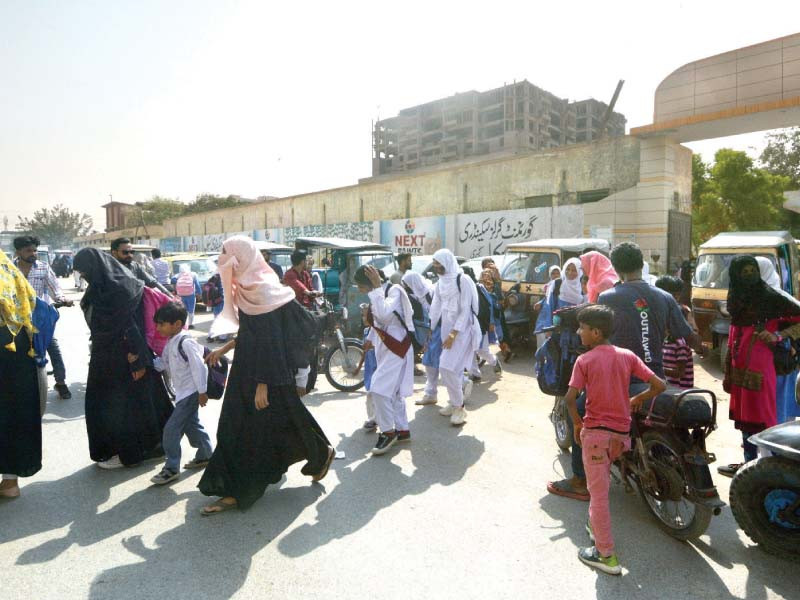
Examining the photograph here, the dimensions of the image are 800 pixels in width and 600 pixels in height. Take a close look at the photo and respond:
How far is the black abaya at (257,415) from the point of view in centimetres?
323

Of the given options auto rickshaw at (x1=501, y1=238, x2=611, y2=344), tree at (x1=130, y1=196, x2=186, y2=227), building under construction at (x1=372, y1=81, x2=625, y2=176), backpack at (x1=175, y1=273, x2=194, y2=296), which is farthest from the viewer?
building under construction at (x1=372, y1=81, x2=625, y2=176)

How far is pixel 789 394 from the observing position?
384 cm

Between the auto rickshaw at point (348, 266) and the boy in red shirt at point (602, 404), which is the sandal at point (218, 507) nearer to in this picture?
the boy in red shirt at point (602, 404)

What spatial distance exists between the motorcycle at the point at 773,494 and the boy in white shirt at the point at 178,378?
341 centimetres

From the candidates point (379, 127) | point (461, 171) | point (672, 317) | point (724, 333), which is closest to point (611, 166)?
point (461, 171)

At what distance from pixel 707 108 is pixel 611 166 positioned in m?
3.34

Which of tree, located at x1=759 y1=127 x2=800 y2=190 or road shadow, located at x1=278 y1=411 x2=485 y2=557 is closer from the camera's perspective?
road shadow, located at x1=278 y1=411 x2=485 y2=557

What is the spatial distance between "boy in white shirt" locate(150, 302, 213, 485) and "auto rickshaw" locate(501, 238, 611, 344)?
5636 millimetres

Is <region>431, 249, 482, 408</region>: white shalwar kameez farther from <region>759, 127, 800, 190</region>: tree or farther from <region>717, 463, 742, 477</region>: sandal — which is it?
<region>759, 127, 800, 190</region>: tree

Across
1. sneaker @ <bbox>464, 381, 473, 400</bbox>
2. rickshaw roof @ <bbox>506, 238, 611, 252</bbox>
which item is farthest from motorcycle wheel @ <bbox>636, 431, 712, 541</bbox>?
rickshaw roof @ <bbox>506, 238, 611, 252</bbox>

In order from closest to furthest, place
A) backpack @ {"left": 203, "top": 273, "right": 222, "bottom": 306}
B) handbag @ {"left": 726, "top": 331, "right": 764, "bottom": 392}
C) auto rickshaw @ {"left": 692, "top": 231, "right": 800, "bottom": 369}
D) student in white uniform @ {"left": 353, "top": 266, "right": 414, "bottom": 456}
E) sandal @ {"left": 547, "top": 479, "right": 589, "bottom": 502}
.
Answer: sandal @ {"left": 547, "top": 479, "right": 589, "bottom": 502} → handbag @ {"left": 726, "top": 331, "right": 764, "bottom": 392} → student in white uniform @ {"left": 353, "top": 266, "right": 414, "bottom": 456} → auto rickshaw @ {"left": 692, "top": 231, "right": 800, "bottom": 369} → backpack @ {"left": 203, "top": 273, "right": 222, "bottom": 306}

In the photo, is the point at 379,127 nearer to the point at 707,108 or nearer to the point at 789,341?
the point at 707,108

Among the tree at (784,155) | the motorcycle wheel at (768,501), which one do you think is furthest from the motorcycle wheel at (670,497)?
the tree at (784,155)

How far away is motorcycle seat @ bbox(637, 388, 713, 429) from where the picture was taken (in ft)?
9.22
